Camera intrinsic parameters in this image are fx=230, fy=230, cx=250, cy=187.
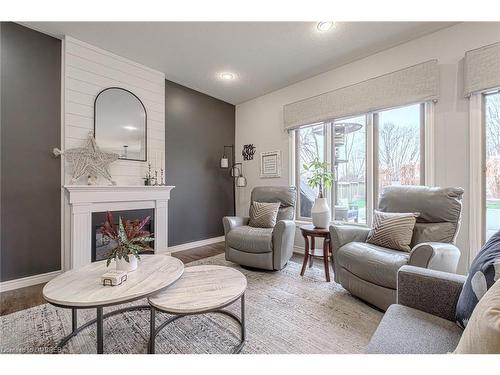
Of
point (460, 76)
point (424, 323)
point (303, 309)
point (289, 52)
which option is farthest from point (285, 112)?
point (424, 323)

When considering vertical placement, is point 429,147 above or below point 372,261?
above

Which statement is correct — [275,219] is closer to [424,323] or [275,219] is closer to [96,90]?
[424,323]

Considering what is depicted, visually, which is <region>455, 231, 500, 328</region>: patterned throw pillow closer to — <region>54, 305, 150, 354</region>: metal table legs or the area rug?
the area rug

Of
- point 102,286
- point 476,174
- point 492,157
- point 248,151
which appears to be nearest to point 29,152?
point 102,286

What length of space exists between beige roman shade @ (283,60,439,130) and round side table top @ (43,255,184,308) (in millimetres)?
2648


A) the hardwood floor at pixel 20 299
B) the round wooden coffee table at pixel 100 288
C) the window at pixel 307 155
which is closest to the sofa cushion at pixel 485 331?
the round wooden coffee table at pixel 100 288

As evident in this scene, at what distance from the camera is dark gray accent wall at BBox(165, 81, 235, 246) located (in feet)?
11.7

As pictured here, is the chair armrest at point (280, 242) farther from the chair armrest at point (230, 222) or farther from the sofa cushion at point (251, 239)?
the chair armrest at point (230, 222)

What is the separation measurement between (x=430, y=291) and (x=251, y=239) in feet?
5.68

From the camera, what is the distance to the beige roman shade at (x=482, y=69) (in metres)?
1.97

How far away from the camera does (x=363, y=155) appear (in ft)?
9.76

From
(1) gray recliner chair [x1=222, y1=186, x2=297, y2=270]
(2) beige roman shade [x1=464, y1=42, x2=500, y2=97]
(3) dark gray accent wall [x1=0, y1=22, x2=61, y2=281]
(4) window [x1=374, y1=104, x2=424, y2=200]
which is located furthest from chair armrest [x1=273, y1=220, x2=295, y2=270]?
(3) dark gray accent wall [x1=0, y1=22, x2=61, y2=281]

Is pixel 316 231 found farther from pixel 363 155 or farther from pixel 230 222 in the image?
pixel 363 155

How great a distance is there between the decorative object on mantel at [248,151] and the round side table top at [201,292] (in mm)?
2745
